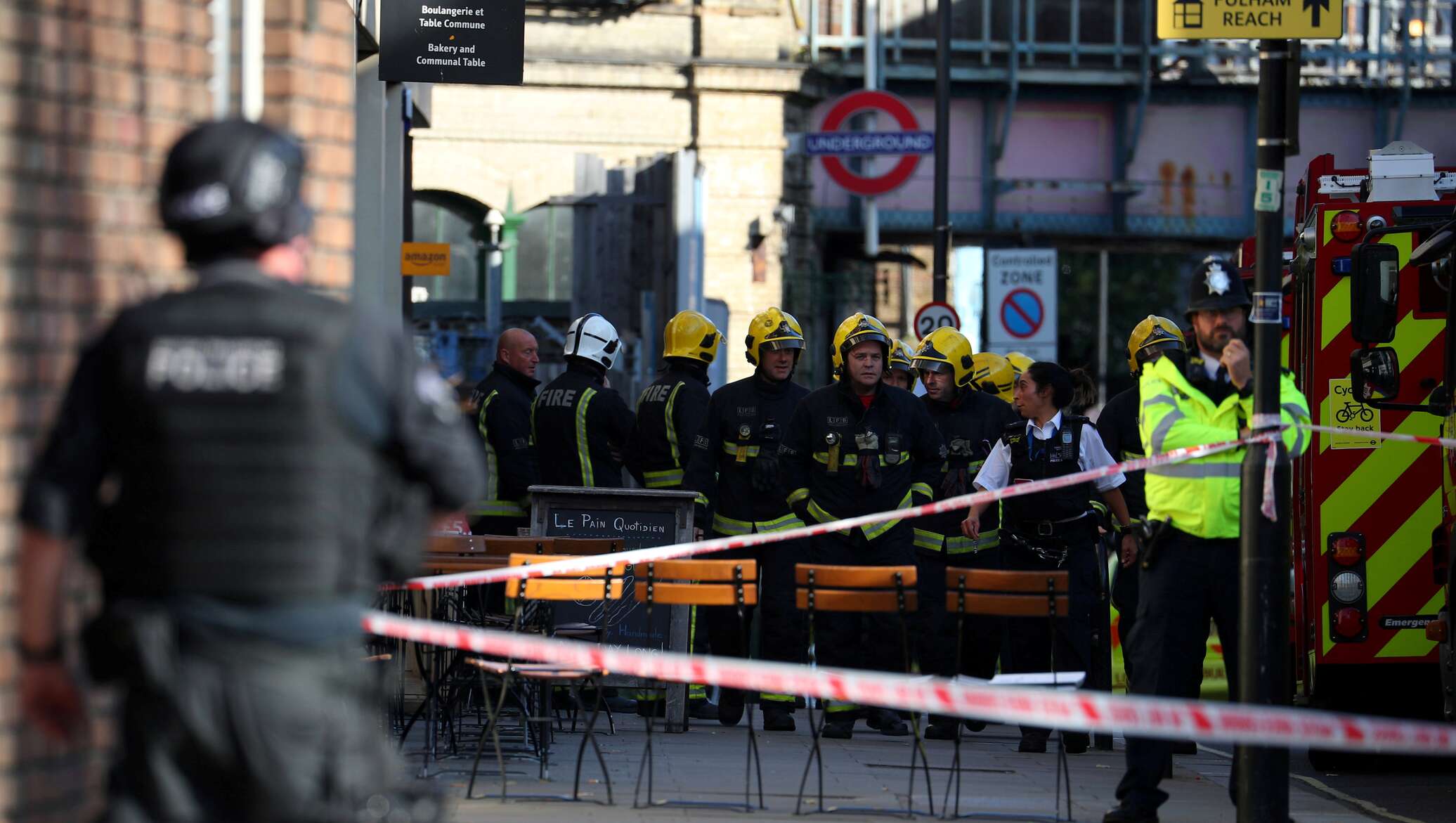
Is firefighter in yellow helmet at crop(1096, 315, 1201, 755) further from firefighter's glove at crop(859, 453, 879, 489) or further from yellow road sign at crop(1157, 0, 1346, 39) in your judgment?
yellow road sign at crop(1157, 0, 1346, 39)

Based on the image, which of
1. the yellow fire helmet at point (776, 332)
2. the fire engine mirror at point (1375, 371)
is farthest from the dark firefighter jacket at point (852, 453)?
the fire engine mirror at point (1375, 371)

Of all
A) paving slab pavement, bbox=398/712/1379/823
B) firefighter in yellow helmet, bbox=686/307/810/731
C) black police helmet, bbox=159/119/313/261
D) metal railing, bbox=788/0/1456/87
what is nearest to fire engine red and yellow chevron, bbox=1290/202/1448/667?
paving slab pavement, bbox=398/712/1379/823

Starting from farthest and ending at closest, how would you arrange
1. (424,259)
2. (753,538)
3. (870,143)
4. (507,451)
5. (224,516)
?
(870,143)
(424,259)
(507,451)
(753,538)
(224,516)

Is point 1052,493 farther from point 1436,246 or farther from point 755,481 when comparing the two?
point 1436,246

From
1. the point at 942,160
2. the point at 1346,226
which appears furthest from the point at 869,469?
the point at 942,160

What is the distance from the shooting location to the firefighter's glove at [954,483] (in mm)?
12102

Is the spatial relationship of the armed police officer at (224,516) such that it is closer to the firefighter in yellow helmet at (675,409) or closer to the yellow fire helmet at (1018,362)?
the firefighter in yellow helmet at (675,409)

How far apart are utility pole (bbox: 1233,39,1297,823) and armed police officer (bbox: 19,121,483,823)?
167 inches

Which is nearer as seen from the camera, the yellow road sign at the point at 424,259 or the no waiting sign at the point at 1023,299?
the yellow road sign at the point at 424,259

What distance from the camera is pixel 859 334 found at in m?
11.1

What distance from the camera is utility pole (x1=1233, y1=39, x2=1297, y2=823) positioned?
7.41 m

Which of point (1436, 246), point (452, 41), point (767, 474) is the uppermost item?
point (452, 41)

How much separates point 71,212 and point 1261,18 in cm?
445

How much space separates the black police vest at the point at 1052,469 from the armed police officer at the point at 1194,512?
2.72m
